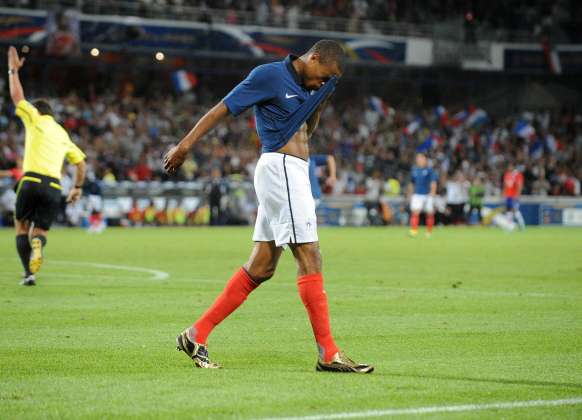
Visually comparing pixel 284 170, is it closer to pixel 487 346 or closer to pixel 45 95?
pixel 487 346

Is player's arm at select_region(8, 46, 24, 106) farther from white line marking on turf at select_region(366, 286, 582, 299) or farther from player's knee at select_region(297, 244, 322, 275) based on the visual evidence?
player's knee at select_region(297, 244, 322, 275)

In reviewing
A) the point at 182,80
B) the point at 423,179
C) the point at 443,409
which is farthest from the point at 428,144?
the point at 443,409

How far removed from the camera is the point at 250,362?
26.2 ft

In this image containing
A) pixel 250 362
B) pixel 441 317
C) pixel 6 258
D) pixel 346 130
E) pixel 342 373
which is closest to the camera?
pixel 342 373

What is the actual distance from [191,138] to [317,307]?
1.42m

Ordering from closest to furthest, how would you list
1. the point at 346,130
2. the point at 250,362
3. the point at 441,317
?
the point at 250,362 < the point at 441,317 < the point at 346,130

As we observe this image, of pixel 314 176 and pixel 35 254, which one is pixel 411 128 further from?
pixel 35 254

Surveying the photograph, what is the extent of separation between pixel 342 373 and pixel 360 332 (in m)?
2.50

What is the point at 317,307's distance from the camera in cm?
773

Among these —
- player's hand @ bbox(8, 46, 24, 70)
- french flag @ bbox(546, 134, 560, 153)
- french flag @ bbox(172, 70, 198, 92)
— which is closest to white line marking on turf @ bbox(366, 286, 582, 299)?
player's hand @ bbox(8, 46, 24, 70)

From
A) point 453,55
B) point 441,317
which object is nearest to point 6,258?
point 441,317

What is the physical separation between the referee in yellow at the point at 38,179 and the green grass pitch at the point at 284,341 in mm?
588

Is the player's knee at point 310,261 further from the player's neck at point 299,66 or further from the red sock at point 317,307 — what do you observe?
the player's neck at point 299,66

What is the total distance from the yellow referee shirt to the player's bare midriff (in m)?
7.52
